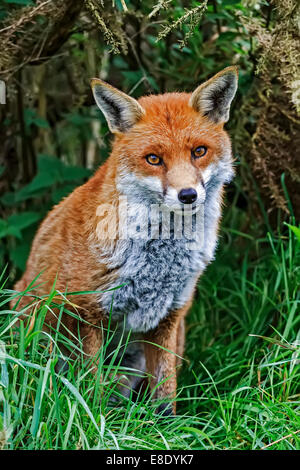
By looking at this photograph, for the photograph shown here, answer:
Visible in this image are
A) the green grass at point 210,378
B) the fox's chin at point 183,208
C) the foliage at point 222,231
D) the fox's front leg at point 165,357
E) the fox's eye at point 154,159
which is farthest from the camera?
the fox's front leg at point 165,357

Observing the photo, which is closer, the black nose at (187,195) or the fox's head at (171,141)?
the black nose at (187,195)

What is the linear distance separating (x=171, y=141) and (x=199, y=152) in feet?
0.61

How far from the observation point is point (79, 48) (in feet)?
17.4

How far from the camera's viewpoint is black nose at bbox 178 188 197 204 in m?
3.25

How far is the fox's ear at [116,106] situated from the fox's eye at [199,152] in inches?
15.1

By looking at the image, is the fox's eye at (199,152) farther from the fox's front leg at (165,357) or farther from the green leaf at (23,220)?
the green leaf at (23,220)

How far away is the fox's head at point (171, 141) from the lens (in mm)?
3369

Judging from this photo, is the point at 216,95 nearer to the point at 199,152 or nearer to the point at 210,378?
the point at 199,152

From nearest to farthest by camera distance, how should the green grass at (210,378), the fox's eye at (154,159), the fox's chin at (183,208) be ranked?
the green grass at (210,378), the fox's chin at (183,208), the fox's eye at (154,159)

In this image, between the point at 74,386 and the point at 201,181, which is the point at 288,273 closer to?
the point at 201,181

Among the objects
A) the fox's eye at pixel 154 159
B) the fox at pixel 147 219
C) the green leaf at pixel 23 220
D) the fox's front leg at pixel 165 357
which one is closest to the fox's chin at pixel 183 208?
the fox at pixel 147 219

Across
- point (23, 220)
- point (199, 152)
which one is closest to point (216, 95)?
point (199, 152)

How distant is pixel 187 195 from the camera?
10.7ft

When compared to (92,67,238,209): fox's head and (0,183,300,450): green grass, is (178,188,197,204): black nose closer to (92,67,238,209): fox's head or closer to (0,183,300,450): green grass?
(92,67,238,209): fox's head
